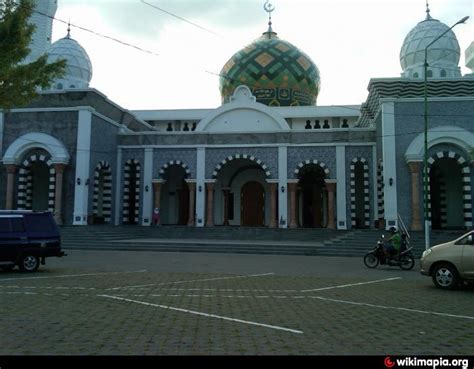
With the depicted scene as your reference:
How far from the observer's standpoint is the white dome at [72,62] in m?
29.8

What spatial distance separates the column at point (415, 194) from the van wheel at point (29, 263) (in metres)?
15.4

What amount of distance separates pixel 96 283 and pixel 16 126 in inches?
700

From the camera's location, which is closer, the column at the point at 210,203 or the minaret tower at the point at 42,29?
the column at the point at 210,203

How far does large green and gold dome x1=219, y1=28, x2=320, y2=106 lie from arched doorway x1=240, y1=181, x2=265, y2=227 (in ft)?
23.1

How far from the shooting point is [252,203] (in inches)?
1137

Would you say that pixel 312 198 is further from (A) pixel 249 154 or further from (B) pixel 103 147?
(B) pixel 103 147

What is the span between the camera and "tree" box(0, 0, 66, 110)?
12.5 metres

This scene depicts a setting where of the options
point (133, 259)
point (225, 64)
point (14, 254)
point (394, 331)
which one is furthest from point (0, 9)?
point (225, 64)

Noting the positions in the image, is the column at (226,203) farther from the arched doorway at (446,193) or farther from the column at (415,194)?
the arched doorway at (446,193)

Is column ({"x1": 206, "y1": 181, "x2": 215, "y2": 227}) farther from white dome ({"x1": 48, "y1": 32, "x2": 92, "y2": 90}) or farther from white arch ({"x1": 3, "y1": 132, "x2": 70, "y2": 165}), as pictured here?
white dome ({"x1": 48, "y1": 32, "x2": 92, "y2": 90})

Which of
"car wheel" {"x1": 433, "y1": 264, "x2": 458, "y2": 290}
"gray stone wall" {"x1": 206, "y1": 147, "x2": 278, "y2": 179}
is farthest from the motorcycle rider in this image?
"gray stone wall" {"x1": 206, "y1": 147, "x2": 278, "y2": 179}

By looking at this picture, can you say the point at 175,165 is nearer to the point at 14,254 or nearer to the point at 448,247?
the point at 14,254
